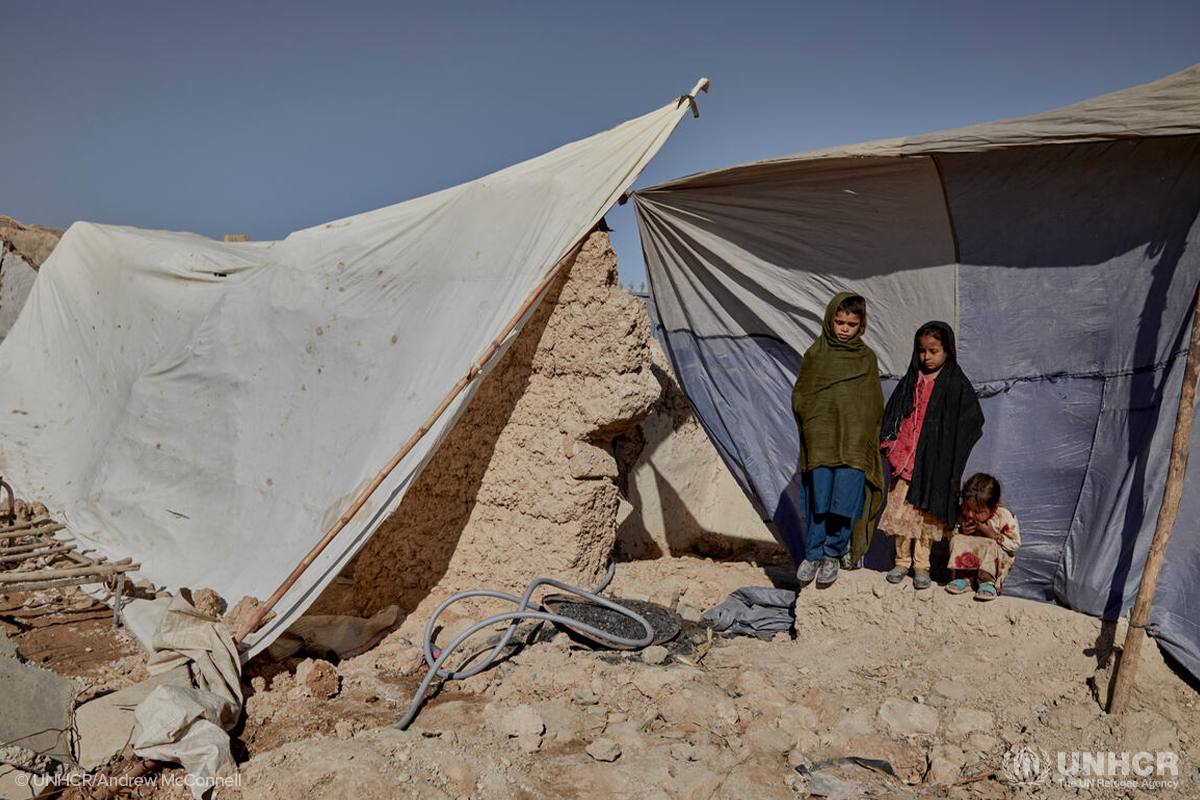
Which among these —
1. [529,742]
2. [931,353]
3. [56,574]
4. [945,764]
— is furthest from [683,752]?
[56,574]

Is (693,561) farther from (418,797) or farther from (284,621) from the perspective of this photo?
(418,797)

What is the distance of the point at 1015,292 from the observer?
3809 mm

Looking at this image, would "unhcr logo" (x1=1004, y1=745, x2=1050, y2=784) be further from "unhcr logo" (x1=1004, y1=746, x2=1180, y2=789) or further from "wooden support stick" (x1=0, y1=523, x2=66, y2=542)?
"wooden support stick" (x1=0, y1=523, x2=66, y2=542)

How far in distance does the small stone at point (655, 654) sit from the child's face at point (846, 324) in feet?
5.54

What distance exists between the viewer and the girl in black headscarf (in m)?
3.55

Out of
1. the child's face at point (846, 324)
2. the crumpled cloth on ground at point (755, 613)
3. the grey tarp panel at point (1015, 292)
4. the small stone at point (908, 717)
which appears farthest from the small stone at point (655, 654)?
the child's face at point (846, 324)

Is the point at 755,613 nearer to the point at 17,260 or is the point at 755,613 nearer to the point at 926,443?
the point at 926,443

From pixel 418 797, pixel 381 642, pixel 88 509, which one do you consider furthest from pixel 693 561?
pixel 88 509

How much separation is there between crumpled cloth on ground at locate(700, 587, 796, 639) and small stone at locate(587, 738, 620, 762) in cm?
144

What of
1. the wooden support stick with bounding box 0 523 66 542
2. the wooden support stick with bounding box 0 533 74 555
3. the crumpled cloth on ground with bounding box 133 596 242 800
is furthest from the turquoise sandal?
the wooden support stick with bounding box 0 523 66 542

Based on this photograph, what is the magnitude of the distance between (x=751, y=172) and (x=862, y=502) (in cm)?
170

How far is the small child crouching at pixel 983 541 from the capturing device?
11.6ft

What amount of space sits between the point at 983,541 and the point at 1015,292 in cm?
119

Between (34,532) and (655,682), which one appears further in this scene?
(34,532)
